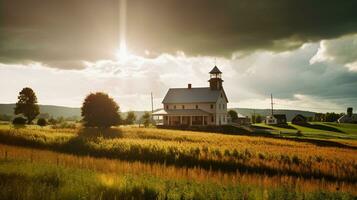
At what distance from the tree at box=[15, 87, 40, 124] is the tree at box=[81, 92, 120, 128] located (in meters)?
54.1

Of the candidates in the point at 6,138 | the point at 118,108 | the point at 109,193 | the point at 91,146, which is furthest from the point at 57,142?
the point at 118,108

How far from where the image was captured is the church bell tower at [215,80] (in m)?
98.4

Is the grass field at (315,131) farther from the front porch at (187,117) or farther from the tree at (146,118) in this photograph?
the tree at (146,118)

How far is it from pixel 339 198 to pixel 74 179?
850 centimetres

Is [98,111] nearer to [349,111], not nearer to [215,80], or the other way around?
[215,80]

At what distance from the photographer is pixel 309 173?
1988 centimetres

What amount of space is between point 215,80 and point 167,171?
82974 mm

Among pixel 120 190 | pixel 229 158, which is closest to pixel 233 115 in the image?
pixel 229 158

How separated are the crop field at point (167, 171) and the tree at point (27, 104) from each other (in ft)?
255

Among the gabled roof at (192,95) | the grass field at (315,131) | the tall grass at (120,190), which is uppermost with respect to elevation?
the gabled roof at (192,95)

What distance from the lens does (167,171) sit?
16328mm

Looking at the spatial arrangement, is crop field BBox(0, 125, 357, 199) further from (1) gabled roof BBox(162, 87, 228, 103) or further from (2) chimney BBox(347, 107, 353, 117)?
(2) chimney BBox(347, 107, 353, 117)

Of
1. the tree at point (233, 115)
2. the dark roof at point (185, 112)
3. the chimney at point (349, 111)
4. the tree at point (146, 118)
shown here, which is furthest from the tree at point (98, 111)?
the chimney at point (349, 111)

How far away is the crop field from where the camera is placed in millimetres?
11141
